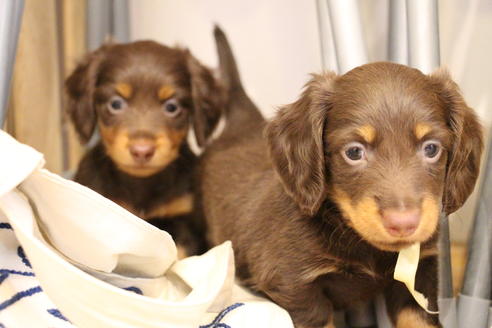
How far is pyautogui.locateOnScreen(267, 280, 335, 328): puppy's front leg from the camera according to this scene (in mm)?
1750

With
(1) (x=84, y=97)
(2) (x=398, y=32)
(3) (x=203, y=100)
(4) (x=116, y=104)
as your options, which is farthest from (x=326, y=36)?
(1) (x=84, y=97)

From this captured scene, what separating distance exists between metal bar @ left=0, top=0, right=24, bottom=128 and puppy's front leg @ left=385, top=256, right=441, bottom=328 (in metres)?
1.29

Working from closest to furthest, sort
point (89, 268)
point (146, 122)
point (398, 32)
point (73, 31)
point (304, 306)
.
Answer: point (89, 268), point (304, 306), point (398, 32), point (146, 122), point (73, 31)

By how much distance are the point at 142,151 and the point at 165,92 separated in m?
0.33

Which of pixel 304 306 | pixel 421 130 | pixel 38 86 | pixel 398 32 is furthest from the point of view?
pixel 38 86

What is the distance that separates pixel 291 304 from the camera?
176 centimetres

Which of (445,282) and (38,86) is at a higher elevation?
(38,86)

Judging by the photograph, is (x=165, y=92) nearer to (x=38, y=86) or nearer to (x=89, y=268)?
(x=38, y=86)

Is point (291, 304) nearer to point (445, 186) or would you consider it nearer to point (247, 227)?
point (247, 227)

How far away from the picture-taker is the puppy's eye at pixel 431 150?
5.14ft

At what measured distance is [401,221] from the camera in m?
1.38

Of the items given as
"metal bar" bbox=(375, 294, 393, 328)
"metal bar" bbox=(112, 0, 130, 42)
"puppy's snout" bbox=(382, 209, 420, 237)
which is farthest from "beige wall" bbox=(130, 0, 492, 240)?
"puppy's snout" bbox=(382, 209, 420, 237)

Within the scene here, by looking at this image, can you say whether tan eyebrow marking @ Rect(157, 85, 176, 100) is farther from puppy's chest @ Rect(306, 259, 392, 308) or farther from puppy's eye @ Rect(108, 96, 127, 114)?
puppy's chest @ Rect(306, 259, 392, 308)

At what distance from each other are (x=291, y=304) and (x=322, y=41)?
95cm
